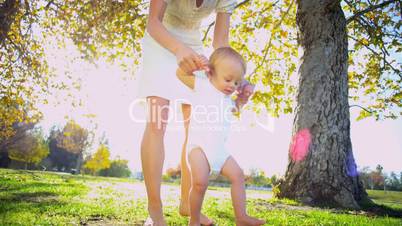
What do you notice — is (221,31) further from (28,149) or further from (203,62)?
(28,149)

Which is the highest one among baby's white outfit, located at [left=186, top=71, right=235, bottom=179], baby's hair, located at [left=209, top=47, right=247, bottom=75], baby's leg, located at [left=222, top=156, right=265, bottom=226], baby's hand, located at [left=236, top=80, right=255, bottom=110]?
baby's hair, located at [left=209, top=47, right=247, bottom=75]

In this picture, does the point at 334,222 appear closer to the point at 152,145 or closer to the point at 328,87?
the point at 152,145

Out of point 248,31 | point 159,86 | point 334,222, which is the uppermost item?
point 248,31

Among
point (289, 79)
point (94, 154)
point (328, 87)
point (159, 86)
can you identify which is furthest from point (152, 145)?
point (94, 154)

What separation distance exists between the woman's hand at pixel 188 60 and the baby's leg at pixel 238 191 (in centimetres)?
64

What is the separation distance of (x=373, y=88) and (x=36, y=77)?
34.5 ft

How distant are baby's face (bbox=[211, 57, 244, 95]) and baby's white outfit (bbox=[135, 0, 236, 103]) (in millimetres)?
296

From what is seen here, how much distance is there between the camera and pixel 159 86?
257cm

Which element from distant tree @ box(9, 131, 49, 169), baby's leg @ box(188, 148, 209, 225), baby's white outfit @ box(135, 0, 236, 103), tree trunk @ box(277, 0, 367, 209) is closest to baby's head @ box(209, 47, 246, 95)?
baby's white outfit @ box(135, 0, 236, 103)

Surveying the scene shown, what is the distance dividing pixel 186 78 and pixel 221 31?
0.67 metres

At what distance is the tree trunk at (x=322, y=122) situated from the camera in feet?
19.0

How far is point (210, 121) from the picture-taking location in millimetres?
2299

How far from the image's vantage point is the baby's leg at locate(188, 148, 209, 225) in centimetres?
214

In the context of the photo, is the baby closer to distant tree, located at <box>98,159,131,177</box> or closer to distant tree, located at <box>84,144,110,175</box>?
distant tree, located at <box>84,144,110,175</box>
